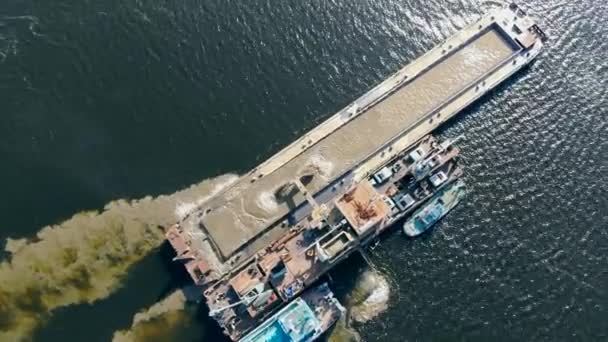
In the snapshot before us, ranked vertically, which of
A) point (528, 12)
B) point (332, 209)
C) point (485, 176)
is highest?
point (528, 12)

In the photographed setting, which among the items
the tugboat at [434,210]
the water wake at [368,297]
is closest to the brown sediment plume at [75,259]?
the water wake at [368,297]

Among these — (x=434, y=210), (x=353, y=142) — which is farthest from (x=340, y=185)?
(x=434, y=210)

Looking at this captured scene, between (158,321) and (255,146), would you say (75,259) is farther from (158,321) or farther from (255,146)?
(255,146)

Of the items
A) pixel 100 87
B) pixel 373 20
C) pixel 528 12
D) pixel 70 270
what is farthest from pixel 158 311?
pixel 528 12

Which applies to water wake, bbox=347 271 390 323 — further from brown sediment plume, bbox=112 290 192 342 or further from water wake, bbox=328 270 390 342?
brown sediment plume, bbox=112 290 192 342

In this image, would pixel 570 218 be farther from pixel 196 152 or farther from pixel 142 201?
pixel 142 201

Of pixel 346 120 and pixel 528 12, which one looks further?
pixel 528 12
